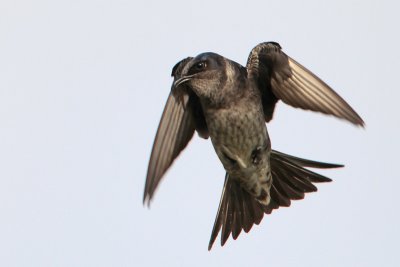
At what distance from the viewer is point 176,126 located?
952 centimetres

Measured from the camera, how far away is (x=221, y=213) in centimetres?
1012

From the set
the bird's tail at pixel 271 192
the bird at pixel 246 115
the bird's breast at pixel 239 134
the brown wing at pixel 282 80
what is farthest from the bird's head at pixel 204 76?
the bird's tail at pixel 271 192

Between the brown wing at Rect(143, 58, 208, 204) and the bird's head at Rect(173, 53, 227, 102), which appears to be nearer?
the bird's head at Rect(173, 53, 227, 102)

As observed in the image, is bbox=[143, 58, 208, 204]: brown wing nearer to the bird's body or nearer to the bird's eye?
the bird's eye

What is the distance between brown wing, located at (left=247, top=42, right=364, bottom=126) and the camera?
9.07 metres

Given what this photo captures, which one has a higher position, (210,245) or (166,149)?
(166,149)

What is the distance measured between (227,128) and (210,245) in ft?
5.20

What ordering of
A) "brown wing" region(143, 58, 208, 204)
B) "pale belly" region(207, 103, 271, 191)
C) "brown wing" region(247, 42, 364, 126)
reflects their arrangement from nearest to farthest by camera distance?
"pale belly" region(207, 103, 271, 191) → "brown wing" region(247, 42, 364, 126) → "brown wing" region(143, 58, 208, 204)

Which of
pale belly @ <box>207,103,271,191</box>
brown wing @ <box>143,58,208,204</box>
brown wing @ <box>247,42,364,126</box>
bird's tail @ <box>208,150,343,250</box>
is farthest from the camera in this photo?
bird's tail @ <box>208,150,343,250</box>

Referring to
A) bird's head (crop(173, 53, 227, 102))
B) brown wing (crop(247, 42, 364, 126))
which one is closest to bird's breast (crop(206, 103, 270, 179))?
bird's head (crop(173, 53, 227, 102))

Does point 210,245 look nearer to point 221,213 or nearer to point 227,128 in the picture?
point 221,213

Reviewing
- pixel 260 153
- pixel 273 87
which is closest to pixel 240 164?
pixel 260 153

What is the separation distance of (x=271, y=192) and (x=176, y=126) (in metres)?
1.35

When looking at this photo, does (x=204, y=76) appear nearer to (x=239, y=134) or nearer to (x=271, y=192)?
(x=239, y=134)
